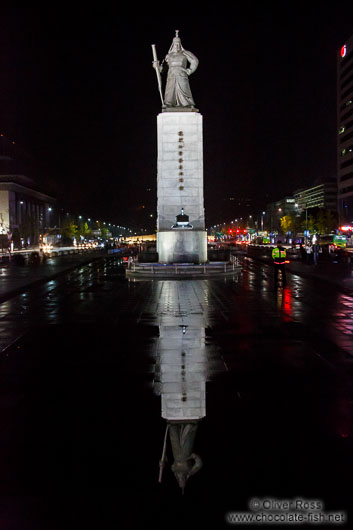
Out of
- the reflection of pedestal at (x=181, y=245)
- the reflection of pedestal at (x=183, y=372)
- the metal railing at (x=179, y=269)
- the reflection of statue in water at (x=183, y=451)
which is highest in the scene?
the reflection of pedestal at (x=181, y=245)

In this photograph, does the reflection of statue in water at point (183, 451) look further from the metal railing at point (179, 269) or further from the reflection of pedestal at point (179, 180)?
the reflection of pedestal at point (179, 180)

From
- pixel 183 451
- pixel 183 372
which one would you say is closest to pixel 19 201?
pixel 183 372

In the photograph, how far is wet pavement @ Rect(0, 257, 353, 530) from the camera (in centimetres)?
492

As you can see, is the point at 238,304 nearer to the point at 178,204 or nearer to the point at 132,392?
the point at 132,392

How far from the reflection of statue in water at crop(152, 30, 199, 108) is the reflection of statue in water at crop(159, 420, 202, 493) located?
100 ft

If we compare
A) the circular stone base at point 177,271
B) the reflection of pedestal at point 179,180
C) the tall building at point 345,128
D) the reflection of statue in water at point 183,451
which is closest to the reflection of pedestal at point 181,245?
the reflection of pedestal at point 179,180

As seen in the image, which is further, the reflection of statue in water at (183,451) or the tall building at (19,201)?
the tall building at (19,201)

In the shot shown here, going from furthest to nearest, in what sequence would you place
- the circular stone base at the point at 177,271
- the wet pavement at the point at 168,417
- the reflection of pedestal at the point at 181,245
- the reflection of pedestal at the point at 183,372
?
the reflection of pedestal at the point at 181,245 → the circular stone base at the point at 177,271 → the reflection of pedestal at the point at 183,372 → the wet pavement at the point at 168,417

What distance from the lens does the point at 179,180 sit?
34.8m

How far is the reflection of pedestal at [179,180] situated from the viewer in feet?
114

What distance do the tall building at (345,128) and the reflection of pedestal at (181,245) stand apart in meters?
88.7

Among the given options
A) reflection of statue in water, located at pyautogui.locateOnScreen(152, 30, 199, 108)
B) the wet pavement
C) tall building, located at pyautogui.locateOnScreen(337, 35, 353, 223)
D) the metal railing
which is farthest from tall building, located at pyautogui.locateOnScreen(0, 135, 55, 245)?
the wet pavement

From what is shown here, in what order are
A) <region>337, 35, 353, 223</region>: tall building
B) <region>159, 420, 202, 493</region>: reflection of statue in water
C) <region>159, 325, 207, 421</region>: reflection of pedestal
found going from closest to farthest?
<region>159, 420, 202, 493</region>: reflection of statue in water → <region>159, 325, 207, 421</region>: reflection of pedestal → <region>337, 35, 353, 223</region>: tall building

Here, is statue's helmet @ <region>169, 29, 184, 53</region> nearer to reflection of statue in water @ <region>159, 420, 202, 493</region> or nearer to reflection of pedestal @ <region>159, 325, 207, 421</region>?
reflection of pedestal @ <region>159, 325, 207, 421</region>
